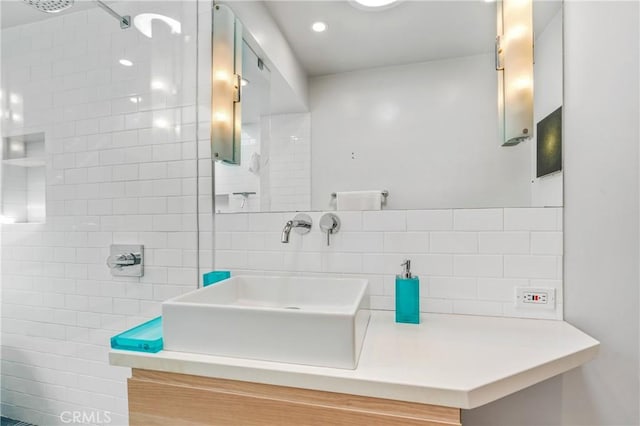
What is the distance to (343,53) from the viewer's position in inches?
49.4

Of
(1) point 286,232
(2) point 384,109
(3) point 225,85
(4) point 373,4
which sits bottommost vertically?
(1) point 286,232

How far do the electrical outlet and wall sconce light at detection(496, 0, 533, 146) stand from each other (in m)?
0.52

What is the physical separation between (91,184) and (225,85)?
867 millimetres

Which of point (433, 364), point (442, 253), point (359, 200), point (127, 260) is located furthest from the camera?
point (127, 260)

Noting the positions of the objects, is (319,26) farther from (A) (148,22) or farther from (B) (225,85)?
(A) (148,22)

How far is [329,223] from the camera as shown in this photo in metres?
1.21

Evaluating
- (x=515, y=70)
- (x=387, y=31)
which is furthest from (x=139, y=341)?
(x=515, y=70)

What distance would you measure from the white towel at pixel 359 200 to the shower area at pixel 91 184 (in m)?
0.61

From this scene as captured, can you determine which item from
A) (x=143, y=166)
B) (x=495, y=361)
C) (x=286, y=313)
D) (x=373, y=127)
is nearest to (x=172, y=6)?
(x=143, y=166)

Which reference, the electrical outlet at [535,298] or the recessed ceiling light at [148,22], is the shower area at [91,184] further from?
the electrical outlet at [535,298]

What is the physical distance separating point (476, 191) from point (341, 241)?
0.53m

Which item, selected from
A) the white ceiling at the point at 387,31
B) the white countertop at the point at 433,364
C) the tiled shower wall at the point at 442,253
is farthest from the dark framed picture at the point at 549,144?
the white countertop at the point at 433,364

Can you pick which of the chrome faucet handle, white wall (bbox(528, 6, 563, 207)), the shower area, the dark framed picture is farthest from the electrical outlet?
the shower area

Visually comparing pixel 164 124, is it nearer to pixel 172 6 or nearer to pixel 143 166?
pixel 143 166
